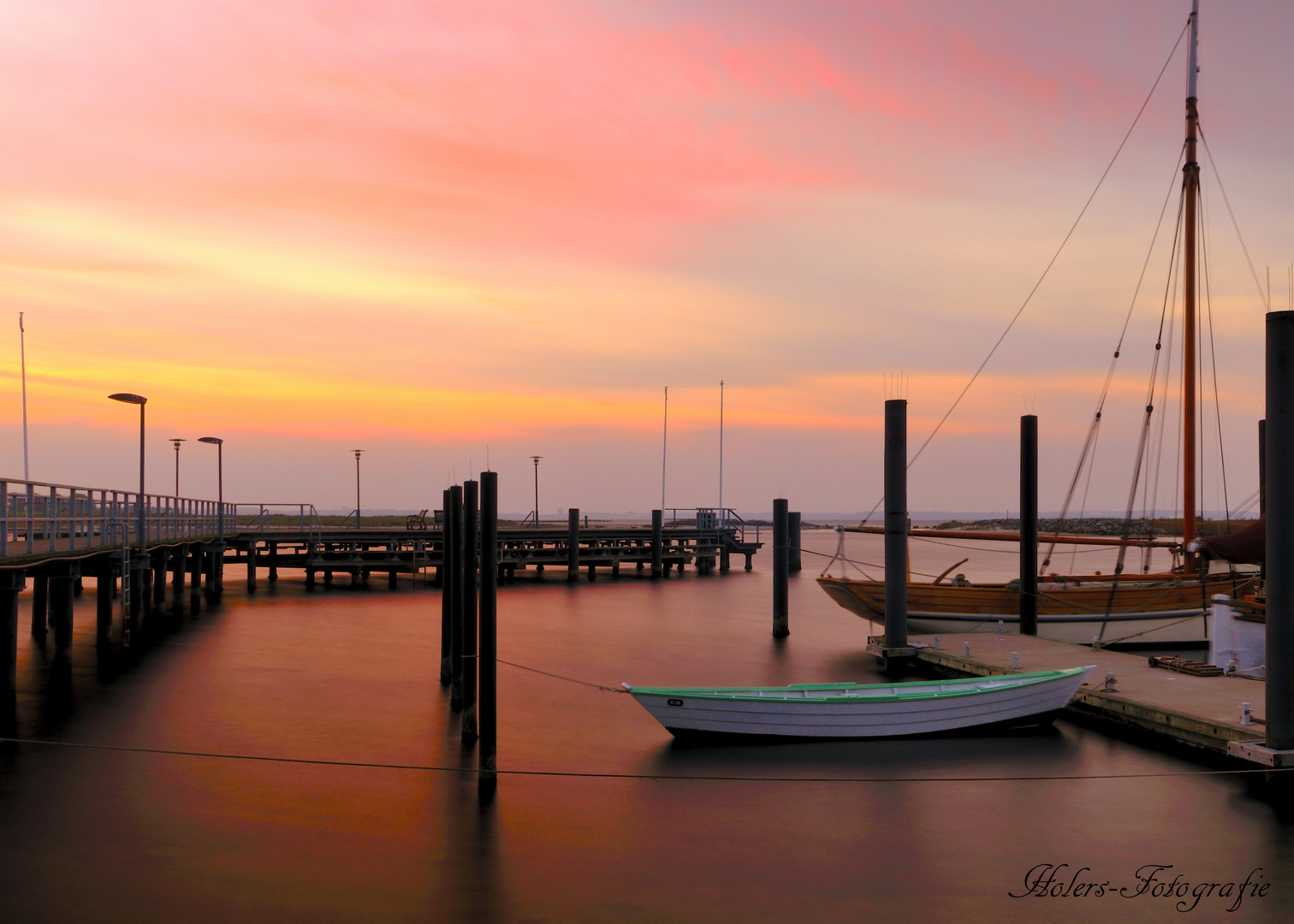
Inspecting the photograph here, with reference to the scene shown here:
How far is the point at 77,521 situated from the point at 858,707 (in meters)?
25.6

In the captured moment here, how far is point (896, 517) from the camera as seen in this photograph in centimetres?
2500

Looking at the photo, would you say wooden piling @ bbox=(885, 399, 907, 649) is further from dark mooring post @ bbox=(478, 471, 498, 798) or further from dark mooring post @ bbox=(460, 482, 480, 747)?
dark mooring post @ bbox=(478, 471, 498, 798)

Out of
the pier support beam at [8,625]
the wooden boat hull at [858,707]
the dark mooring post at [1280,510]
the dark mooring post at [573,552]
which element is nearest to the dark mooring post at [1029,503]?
the wooden boat hull at [858,707]

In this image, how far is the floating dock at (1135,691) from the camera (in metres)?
16.2

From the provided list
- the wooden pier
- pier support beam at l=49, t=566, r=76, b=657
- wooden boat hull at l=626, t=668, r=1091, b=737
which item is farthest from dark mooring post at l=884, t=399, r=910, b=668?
the wooden pier

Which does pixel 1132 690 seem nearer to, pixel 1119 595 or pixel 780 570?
pixel 1119 595

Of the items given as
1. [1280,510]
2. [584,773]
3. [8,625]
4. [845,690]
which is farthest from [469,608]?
[1280,510]

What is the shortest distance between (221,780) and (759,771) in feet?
31.0

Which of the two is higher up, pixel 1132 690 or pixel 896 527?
pixel 896 527

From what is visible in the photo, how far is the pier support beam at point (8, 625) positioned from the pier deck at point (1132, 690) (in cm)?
1983

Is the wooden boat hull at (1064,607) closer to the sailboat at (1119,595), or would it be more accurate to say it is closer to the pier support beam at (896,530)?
the sailboat at (1119,595)

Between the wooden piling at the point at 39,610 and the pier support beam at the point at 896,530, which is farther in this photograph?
the wooden piling at the point at 39,610

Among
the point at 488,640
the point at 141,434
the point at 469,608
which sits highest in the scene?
the point at 141,434

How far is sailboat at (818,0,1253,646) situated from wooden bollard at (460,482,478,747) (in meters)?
14.9
